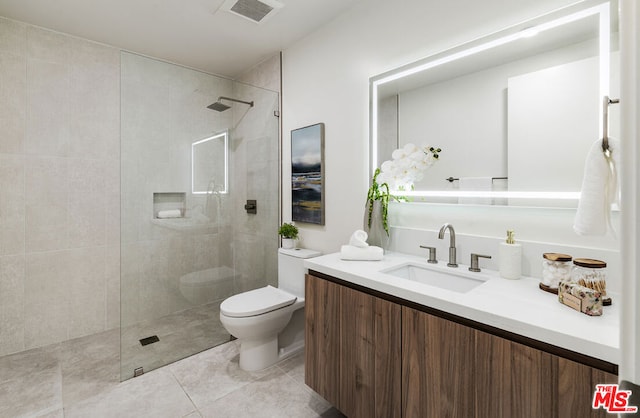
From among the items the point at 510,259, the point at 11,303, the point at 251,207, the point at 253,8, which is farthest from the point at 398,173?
the point at 11,303

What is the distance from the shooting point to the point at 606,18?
1215 mm

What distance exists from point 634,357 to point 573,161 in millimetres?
1047

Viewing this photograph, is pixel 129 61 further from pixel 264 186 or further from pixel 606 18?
pixel 606 18

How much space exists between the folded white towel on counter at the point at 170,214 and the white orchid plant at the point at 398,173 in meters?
1.41

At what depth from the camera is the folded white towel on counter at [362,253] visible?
170 cm

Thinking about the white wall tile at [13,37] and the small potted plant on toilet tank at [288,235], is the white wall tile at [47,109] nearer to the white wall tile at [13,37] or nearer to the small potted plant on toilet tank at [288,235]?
the white wall tile at [13,37]

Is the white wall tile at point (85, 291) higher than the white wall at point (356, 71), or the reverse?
the white wall at point (356, 71)

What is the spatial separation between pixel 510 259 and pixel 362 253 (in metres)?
0.69

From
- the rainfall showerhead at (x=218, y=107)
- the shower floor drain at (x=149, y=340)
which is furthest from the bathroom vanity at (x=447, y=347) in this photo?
the rainfall showerhead at (x=218, y=107)

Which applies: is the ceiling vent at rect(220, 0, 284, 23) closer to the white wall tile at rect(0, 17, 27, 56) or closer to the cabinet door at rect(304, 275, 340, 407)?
the white wall tile at rect(0, 17, 27, 56)

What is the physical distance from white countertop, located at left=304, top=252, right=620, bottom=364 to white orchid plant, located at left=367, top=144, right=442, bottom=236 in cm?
54

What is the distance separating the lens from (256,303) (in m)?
2.11

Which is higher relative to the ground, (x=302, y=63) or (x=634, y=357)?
(x=302, y=63)

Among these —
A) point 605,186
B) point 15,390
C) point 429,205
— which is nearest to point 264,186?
point 429,205
